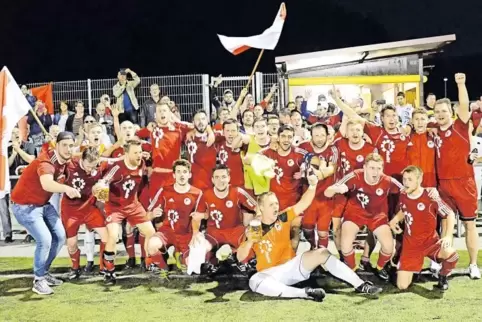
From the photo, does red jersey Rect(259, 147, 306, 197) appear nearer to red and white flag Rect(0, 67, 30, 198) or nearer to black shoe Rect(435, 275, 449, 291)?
black shoe Rect(435, 275, 449, 291)

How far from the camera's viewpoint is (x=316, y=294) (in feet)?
20.7

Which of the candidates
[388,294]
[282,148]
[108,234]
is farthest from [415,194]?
[108,234]

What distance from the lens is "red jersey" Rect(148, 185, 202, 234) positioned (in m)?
7.50

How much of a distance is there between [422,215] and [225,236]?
2250 millimetres

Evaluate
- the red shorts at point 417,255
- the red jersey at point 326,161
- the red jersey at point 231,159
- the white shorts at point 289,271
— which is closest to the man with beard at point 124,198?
the red jersey at point 231,159

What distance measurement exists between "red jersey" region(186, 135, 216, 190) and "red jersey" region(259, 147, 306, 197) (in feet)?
3.03

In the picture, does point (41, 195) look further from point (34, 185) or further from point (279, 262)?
point (279, 262)

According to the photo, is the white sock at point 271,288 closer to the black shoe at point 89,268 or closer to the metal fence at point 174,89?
the black shoe at point 89,268

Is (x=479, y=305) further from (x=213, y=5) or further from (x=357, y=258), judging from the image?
(x=213, y=5)

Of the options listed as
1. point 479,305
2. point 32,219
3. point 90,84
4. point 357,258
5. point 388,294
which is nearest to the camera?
point 479,305

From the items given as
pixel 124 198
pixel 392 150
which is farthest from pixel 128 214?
pixel 392 150

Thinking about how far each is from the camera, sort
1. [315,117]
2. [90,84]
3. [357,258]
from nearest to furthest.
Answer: [357,258], [315,117], [90,84]

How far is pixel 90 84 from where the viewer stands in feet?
44.3

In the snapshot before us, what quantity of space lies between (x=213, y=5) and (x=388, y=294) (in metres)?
33.7
